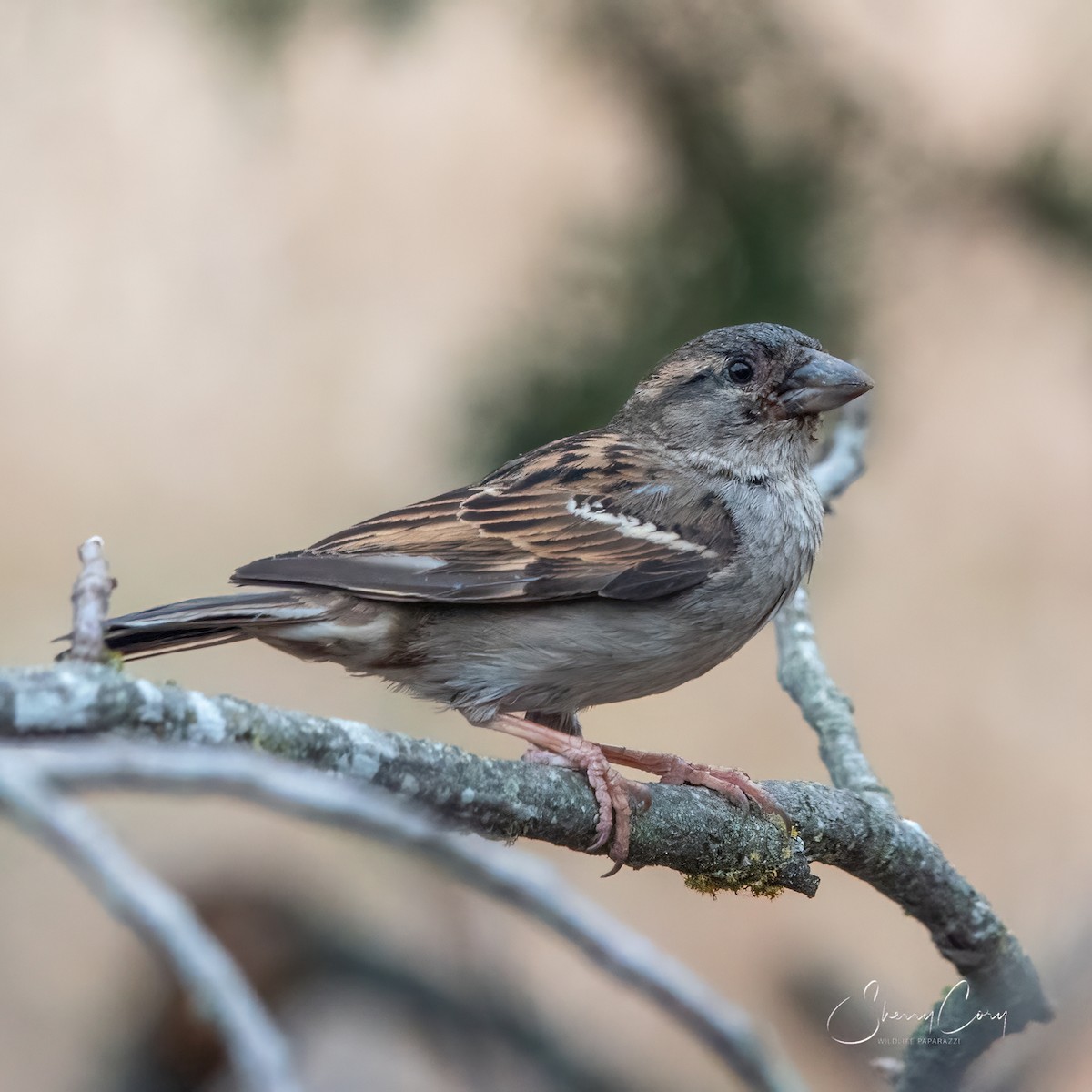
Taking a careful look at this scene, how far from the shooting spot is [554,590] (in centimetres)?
361

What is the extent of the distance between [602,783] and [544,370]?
1477 mm

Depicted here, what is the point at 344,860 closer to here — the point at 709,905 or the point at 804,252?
the point at 709,905

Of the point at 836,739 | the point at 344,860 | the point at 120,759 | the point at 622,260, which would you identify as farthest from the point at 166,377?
the point at 120,759

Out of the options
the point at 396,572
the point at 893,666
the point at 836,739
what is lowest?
the point at 836,739

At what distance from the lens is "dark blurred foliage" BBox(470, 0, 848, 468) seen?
398 centimetres

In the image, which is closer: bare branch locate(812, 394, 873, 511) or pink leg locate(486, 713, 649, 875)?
pink leg locate(486, 713, 649, 875)

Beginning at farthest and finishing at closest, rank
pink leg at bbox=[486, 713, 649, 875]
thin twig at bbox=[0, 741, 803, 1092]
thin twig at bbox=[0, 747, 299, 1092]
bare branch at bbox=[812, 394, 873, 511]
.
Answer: bare branch at bbox=[812, 394, 873, 511] → pink leg at bbox=[486, 713, 649, 875] → thin twig at bbox=[0, 741, 803, 1092] → thin twig at bbox=[0, 747, 299, 1092]

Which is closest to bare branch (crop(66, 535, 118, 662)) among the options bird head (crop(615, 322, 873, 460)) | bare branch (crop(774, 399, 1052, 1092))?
bare branch (crop(774, 399, 1052, 1092))

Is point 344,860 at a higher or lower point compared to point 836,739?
higher

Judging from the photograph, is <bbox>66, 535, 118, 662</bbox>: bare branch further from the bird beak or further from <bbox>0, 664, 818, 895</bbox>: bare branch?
the bird beak

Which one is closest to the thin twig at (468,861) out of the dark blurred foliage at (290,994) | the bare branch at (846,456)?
the dark blurred foliage at (290,994)

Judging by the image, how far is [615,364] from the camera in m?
4.15

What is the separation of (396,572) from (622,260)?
4.05 ft

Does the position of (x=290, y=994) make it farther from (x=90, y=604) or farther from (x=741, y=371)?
(x=741, y=371)
